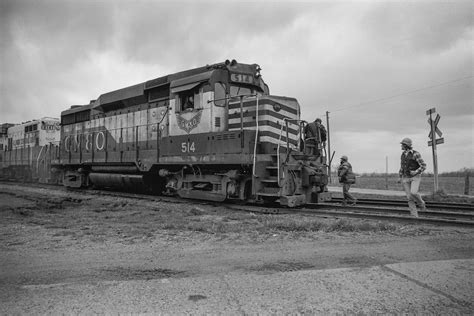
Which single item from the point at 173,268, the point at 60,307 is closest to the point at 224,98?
the point at 173,268

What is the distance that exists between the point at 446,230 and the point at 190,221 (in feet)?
16.1

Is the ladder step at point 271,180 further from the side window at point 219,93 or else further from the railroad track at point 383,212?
the side window at point 219,93

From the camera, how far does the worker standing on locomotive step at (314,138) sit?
1027cm

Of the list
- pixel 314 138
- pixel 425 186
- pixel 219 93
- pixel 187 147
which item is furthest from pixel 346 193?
pixel 425 186

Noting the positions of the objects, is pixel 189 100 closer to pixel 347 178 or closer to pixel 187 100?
pixel 187 100

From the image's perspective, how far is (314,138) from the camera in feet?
33.6

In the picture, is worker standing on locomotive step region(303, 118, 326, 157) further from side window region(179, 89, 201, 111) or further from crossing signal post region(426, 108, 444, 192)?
crossing signal post region(426, 108, 444, 192)

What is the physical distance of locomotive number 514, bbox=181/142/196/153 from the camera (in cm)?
1055

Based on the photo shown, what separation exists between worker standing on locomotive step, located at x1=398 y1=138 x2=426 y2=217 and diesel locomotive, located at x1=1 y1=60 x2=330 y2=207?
1974mm

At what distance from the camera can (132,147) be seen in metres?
13.3

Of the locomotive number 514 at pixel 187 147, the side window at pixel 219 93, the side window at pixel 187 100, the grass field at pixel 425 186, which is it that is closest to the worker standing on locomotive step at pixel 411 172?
the side window at pixel 219 93

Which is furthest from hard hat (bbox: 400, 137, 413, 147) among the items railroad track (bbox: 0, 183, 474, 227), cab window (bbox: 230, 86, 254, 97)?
cab window (bbox: 230, 86, 254, 97)

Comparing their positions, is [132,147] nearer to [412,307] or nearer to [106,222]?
[106,222]

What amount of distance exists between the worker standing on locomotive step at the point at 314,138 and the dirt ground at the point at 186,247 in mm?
2986
